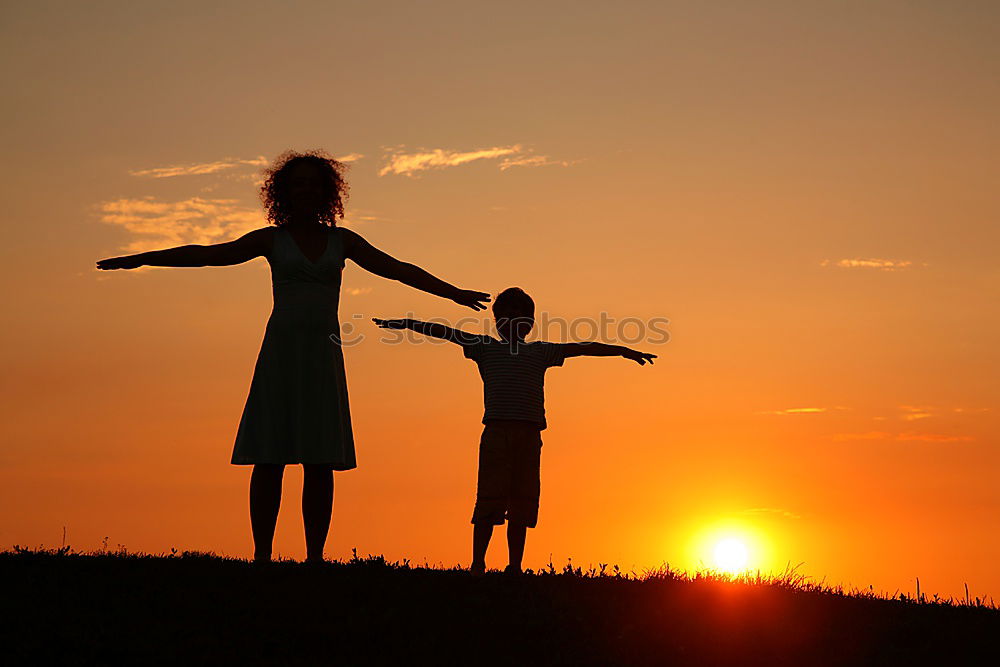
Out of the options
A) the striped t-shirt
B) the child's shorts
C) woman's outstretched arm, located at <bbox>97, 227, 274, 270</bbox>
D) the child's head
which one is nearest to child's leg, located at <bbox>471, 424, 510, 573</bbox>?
the child's shorts

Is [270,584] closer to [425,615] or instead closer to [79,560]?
[425,615]

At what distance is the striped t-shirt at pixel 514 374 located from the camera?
1262 cm

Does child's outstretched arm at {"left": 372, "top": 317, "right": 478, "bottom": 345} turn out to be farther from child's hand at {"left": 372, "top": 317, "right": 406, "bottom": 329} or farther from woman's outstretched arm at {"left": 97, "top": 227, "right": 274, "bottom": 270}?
woman's outstretched arm at {"left": 97, "top": 227, "right": 274, "bottom": 270}

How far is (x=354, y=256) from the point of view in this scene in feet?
37.7

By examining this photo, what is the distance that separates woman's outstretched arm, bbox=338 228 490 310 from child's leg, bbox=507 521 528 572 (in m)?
2.37

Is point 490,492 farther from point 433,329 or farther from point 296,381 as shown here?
point 296,381

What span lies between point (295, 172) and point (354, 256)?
0.95m

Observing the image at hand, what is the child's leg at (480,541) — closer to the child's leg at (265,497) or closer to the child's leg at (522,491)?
the child's leg at (522,491)

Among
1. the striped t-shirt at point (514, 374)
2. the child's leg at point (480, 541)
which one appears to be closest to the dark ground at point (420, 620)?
the child's leg at point (480, 541)

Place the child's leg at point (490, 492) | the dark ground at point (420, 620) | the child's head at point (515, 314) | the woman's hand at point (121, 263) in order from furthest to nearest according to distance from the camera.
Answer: the child's head at point (515, 314)
the child's leg at point (490, 492)
the woman's hand at point (121, 263)
the dark ground at point (420, 620)

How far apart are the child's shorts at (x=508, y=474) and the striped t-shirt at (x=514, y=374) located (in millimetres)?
134

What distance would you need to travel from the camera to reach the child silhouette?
1247cm

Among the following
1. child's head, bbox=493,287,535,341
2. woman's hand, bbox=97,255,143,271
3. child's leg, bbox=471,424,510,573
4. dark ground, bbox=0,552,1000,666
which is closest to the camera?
dark ground, bbox=0,552,1000,666

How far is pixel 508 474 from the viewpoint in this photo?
12516 millimetres
